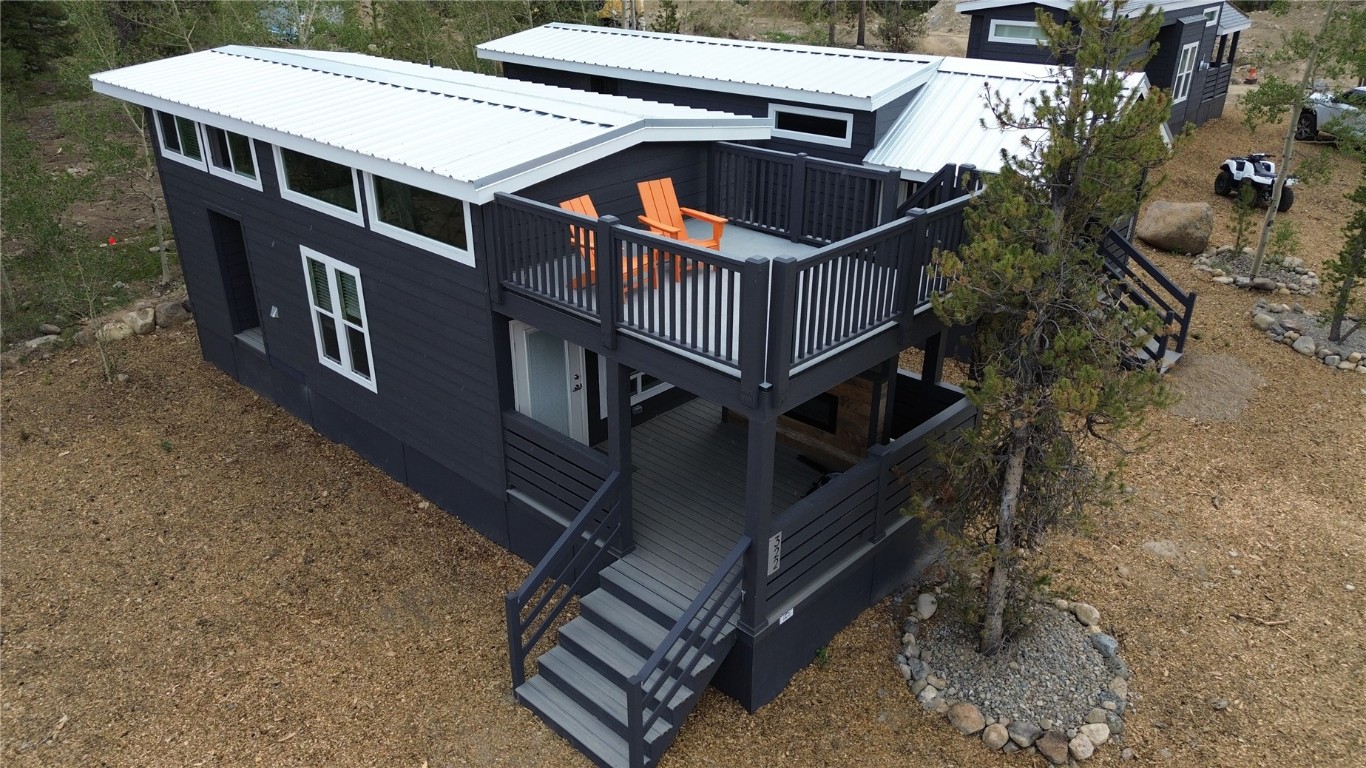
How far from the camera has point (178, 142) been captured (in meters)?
12.4

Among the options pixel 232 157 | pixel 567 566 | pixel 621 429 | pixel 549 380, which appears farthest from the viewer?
pixel 232 157

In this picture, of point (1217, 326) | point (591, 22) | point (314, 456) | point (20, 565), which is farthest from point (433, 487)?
point (591, 22)

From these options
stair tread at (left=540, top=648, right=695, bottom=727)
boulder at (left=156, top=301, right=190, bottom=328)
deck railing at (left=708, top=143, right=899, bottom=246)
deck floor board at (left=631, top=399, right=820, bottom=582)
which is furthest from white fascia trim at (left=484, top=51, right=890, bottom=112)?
stair tread at (left=540, top=648, right=695, bottom=727)

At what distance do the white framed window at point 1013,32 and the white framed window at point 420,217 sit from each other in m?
16.2

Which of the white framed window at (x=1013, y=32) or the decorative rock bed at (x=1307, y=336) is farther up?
the white framed window at (x=1013, y=32)

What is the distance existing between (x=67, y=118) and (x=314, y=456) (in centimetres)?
867

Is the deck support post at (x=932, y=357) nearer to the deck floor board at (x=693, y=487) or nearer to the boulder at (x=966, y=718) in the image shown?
the deck floor board at (x=693, y=487)

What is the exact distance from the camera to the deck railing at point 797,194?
907 cm

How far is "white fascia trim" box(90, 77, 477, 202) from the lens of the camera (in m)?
7.79

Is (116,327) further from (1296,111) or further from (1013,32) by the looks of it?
(1296,111)

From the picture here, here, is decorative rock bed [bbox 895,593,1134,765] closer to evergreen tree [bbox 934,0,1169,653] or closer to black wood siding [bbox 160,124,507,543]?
evergreen tree [bbox 934,0,1169,653]

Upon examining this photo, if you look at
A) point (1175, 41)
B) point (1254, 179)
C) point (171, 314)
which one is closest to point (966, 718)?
point (171, 314)

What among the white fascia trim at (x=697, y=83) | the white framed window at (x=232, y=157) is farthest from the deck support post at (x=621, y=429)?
the white fascia trim at (x=697, y=83)

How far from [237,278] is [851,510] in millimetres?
9637
